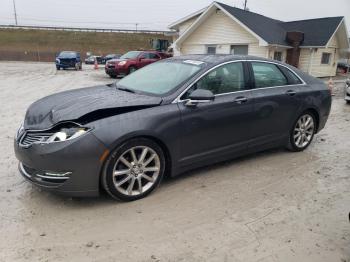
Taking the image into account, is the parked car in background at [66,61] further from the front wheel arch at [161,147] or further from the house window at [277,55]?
the front wheel arch at [161,147]

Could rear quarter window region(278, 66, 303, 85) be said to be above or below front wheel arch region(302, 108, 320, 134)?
above

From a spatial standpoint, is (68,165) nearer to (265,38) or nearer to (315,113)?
(315,113)

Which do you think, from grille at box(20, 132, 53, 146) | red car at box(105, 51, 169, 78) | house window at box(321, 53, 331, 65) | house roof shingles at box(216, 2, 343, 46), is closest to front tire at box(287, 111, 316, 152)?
grille at box(20, 132, 53, 146)

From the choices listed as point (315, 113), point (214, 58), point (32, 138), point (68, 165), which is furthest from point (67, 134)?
point (315, 113)

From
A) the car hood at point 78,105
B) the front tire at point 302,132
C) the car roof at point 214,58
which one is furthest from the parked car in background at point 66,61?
the front tire at point 302,132

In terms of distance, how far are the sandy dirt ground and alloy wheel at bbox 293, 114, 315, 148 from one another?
0.72m

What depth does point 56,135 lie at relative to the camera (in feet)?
11.4

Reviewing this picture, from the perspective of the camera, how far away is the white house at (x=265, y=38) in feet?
69.1

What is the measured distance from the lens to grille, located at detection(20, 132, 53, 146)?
11.6ft

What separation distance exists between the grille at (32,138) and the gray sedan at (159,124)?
1 centimetres

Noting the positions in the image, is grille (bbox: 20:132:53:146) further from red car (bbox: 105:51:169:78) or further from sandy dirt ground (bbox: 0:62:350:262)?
red car (bbox: 105:51:169:78)

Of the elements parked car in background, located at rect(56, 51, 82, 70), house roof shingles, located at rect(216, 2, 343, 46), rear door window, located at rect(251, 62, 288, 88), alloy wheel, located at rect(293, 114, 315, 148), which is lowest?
parked car in background, located at rect(56, 51, 82, 70)

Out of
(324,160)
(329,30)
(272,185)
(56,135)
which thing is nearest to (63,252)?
(56,135)

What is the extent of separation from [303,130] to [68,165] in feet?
12.9
